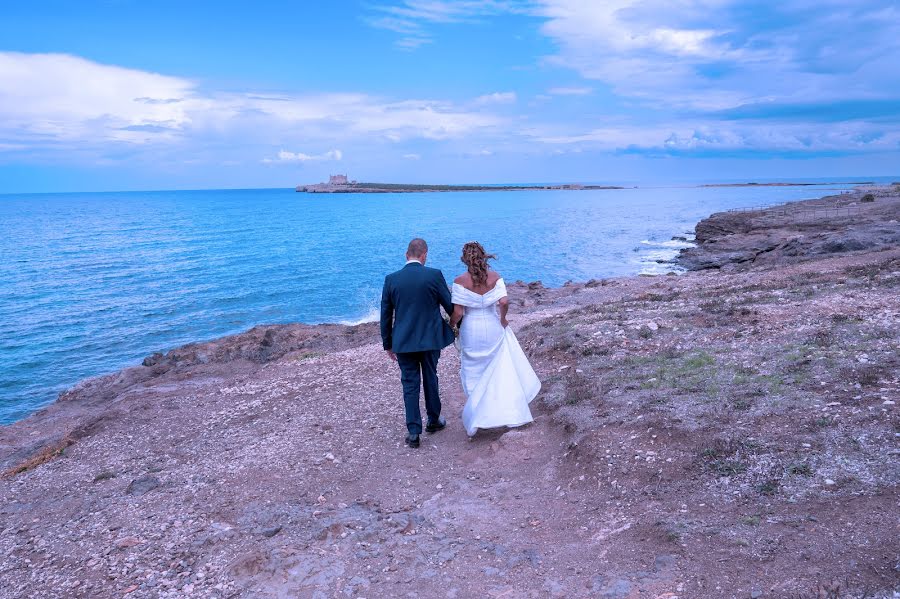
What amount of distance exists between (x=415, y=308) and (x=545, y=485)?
95.5 inches

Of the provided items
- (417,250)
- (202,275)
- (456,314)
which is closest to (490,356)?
(456,314)

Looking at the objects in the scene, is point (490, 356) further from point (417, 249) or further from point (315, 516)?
point (315, 516)

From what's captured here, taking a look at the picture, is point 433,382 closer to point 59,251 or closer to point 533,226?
point 59,251

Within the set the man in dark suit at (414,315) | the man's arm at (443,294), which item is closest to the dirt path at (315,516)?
the man in dark suit at (414,315)

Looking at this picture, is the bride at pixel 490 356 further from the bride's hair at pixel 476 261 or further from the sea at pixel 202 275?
the sea at pixel 202 275

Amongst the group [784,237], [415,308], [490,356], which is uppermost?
[415,308]

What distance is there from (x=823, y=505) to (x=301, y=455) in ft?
18.2

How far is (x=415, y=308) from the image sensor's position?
7.21 m

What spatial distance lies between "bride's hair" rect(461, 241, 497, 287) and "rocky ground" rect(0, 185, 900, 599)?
1.94 meters

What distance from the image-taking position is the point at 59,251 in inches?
2170

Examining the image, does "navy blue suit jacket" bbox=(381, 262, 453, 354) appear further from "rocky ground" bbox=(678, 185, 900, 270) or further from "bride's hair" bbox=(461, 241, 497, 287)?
"rocky ground" bbox=(678, 185, 900, 270)

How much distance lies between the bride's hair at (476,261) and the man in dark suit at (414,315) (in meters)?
0.36

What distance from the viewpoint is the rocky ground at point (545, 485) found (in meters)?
4.67

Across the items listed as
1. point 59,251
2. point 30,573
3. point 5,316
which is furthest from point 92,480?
point 59,251
